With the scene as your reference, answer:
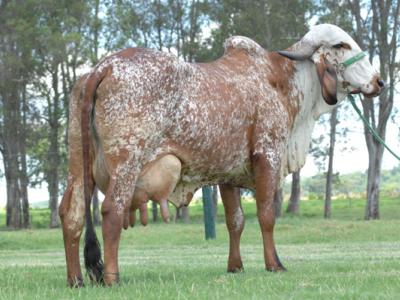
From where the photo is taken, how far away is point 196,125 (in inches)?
377

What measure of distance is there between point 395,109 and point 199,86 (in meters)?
42.4

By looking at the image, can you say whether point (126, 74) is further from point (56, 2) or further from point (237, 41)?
point (56, 2)

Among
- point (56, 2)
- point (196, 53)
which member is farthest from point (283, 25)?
point (56, 2)

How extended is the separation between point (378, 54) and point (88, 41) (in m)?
14.9

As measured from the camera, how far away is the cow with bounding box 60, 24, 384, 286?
8945mm

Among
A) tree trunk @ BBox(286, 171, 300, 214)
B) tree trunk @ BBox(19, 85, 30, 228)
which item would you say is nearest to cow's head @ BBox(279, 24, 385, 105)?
tree trunk @ BBox(19, 85, 30, 228)

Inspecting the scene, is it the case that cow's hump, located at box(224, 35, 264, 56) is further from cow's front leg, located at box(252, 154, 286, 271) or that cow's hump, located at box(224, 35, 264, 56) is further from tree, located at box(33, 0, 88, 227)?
tree, located at box(33, 0, 88, 227)

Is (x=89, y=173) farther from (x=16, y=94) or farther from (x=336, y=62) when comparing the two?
(x=16, y=94)

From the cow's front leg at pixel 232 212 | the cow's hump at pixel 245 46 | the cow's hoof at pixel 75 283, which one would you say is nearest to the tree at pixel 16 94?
the cow's hump at pixel 245 46

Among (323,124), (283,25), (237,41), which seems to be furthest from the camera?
(323,124)

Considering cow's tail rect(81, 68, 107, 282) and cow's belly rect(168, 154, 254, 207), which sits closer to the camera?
cow's tail rect(81, 68, 107, 282)

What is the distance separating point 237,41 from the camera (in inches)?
444

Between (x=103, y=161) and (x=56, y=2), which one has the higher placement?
(x=56, y=2)

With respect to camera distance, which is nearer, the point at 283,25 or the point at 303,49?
the point at 303,49
